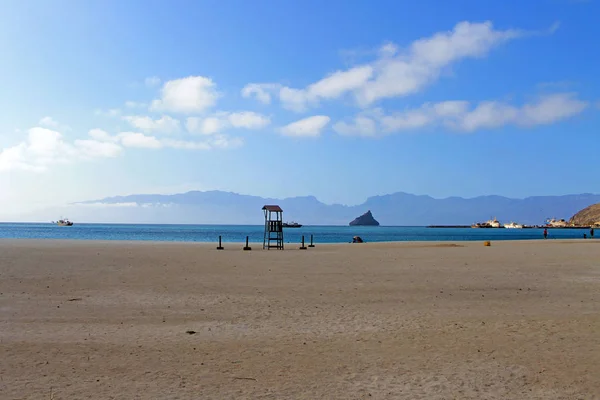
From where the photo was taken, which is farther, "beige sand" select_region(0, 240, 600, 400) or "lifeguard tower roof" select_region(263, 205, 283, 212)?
"lifeguard tower roof" select_region(263, 205, 283, 212)

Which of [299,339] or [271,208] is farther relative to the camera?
[271,208]

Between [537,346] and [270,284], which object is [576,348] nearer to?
[537,346]

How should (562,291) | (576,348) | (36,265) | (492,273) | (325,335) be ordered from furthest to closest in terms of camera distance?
(36,265) → (492,273) → (562,291) → (325,335) → (576,348)

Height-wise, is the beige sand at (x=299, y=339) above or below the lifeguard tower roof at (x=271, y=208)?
below

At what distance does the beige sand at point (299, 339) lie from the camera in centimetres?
699

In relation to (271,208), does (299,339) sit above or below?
below

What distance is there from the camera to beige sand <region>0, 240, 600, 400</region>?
6988mm

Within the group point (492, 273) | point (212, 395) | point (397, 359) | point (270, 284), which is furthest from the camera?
point (492, 273)

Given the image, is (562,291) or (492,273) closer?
(562,291)

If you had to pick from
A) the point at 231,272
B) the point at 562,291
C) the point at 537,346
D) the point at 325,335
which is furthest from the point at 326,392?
the point at 231,272

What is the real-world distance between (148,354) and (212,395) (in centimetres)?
241

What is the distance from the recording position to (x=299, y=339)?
9.69 meters

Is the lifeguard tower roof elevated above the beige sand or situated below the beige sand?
above

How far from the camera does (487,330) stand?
10.5 metres
